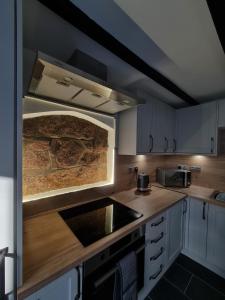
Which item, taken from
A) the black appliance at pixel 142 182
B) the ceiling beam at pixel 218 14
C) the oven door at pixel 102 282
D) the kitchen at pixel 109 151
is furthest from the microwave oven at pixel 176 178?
the ceiling beam at pixel 218 14

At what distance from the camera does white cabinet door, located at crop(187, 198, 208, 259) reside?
1.75 metres

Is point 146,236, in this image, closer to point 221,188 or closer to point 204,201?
point 204,201

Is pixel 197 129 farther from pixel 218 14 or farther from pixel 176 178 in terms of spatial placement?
pixel 218 14

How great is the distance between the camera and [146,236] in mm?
1293

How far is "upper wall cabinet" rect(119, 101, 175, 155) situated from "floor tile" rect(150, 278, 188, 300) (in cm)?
134

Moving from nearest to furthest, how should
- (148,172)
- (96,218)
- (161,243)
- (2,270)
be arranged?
(2,270) → (96,218) → (161,243) → (148,172)

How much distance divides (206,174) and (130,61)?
1.92m

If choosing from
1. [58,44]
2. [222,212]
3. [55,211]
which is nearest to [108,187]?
[55,211]

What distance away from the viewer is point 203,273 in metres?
1.67

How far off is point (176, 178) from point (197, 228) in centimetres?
65

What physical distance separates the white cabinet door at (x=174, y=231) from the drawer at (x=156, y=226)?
0.39ft

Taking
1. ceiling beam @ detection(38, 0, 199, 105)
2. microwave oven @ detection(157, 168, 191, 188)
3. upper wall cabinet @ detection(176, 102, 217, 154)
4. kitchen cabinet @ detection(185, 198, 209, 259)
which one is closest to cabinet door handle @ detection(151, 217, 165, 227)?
kitchen cabinet @ detection(185, 198, 209, 259)

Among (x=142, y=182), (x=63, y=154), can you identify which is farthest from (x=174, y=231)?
(x=63, y=154)

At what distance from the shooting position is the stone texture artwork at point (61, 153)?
125cm
